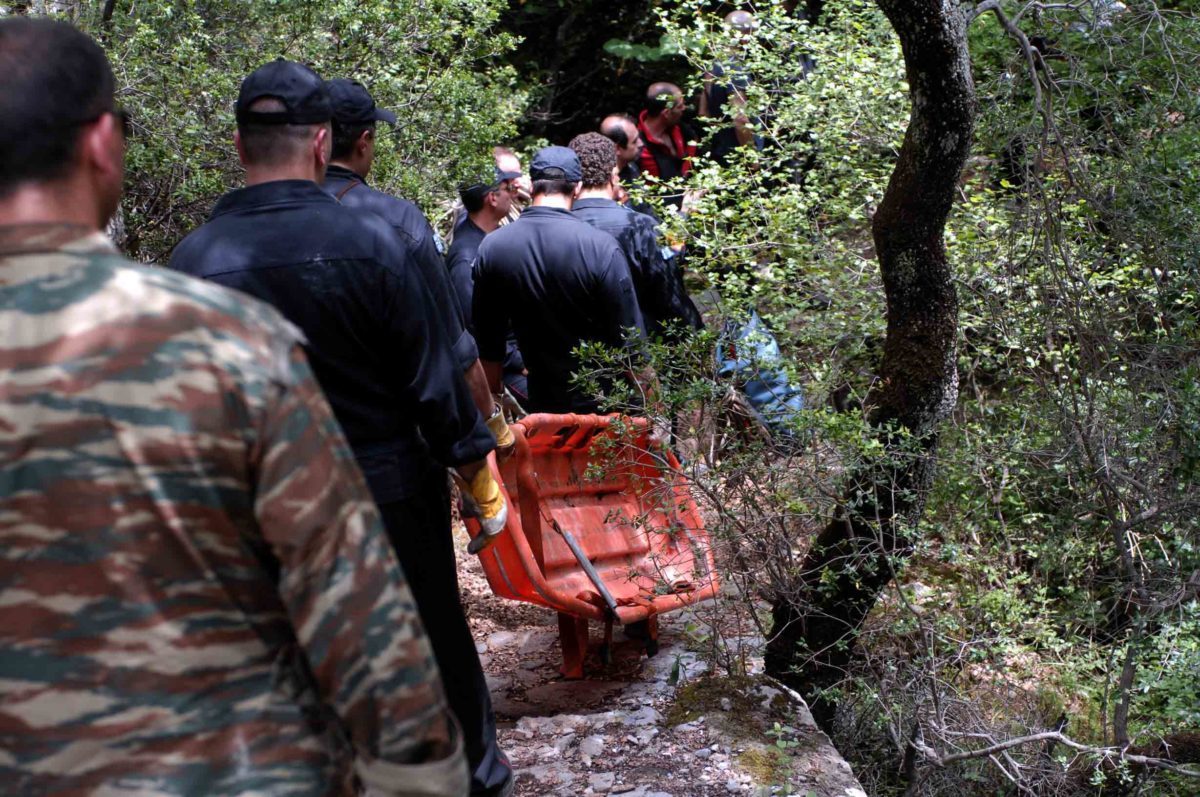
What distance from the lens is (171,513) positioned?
5.45ft

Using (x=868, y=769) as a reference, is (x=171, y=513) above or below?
above

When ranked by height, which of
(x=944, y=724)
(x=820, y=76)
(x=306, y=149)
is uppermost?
(x=820, y=76)

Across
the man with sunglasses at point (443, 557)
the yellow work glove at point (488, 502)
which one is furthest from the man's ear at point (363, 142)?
the yellow work glove at point (488, 502)

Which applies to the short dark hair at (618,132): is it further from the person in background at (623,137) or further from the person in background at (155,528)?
the person in background at (155,528)

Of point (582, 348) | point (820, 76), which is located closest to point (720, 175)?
point (820, 76)

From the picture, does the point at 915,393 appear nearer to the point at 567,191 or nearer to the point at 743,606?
the point at 743,606

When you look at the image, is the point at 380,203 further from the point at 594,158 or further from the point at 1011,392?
the point at 1011,392

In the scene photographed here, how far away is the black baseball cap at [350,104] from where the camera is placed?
3975 millimetres

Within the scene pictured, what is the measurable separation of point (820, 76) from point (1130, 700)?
3.54m

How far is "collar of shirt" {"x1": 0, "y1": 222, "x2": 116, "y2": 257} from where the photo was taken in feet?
5.46

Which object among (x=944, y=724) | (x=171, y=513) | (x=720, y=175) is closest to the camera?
(x=171, y=513)

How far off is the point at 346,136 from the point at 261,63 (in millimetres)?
3181

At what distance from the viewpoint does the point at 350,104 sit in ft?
13.1

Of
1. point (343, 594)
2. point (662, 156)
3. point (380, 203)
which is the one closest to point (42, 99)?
point (343, 594)
